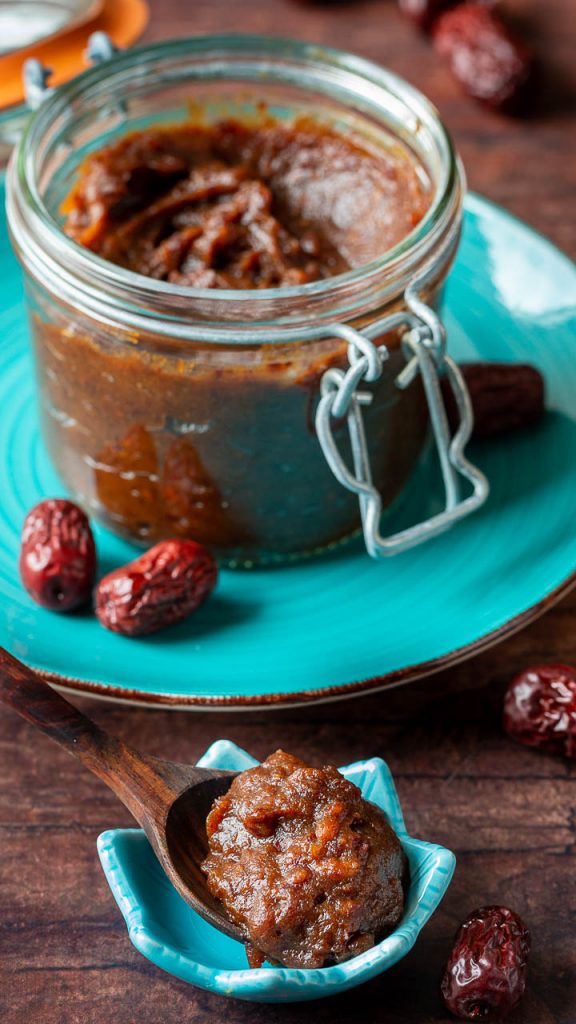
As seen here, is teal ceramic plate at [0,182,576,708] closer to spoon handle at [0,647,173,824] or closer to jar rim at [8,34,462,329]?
spoon handle at [0,647,173,824]

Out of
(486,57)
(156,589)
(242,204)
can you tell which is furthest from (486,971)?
(486,57)

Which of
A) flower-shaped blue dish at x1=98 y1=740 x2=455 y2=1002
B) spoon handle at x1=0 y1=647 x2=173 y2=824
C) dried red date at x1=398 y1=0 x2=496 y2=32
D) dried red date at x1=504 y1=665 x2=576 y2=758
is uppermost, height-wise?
spoon handle at x1=0 y1=647 x2=173 y2=824

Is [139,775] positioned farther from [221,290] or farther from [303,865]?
[221,290]

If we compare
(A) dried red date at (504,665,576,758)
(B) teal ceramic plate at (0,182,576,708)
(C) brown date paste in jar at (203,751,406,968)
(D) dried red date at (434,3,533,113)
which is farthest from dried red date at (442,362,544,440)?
(D) dried red date at (434,3,533,113)

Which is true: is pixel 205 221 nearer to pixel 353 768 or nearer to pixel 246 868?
pixel 353 768

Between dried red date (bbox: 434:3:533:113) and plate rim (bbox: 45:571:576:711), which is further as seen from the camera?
dried red date (bbox: 434:3:533:113)

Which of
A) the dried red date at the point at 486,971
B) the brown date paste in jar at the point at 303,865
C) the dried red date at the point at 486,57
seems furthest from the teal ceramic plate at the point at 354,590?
the dried red date at the point at 486,57

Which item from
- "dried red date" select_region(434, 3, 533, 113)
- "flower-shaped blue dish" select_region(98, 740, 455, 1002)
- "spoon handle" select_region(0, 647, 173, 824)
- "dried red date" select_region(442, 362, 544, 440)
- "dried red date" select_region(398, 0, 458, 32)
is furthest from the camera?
"dried red date" select_region(398, 0, 458, 32)

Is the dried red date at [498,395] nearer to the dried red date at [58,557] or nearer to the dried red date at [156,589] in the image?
the dried red date at [156,589]
